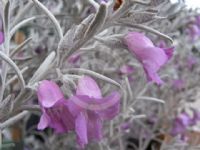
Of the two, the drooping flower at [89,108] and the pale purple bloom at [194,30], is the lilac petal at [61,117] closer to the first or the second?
the drooping flower at [89,108]

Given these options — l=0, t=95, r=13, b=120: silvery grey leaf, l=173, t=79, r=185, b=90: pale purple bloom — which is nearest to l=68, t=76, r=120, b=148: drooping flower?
l=0, t=95, r=13, b=120: silvery grey leaf

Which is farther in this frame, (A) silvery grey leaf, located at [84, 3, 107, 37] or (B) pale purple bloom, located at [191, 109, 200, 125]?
(B) pale purple bloom, located at [191, 109, 200, 125]

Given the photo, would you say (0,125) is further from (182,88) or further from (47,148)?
(182,88)

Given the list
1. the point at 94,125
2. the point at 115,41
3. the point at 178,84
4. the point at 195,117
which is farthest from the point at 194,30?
the point at 94,125

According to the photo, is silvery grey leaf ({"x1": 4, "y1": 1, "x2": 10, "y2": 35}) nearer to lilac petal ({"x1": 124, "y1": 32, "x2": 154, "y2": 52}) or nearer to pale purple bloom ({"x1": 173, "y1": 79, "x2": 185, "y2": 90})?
lilac petal ({"x1": 124, "y1": 32, "x2": 154, "y2": 52})

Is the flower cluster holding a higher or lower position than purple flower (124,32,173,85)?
lower

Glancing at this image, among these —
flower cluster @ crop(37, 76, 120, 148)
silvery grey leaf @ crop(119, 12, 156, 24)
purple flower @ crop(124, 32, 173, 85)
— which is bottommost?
flower cluster @ crop(37, 76, 120, 148)

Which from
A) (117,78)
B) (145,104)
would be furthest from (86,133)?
(145,104)
